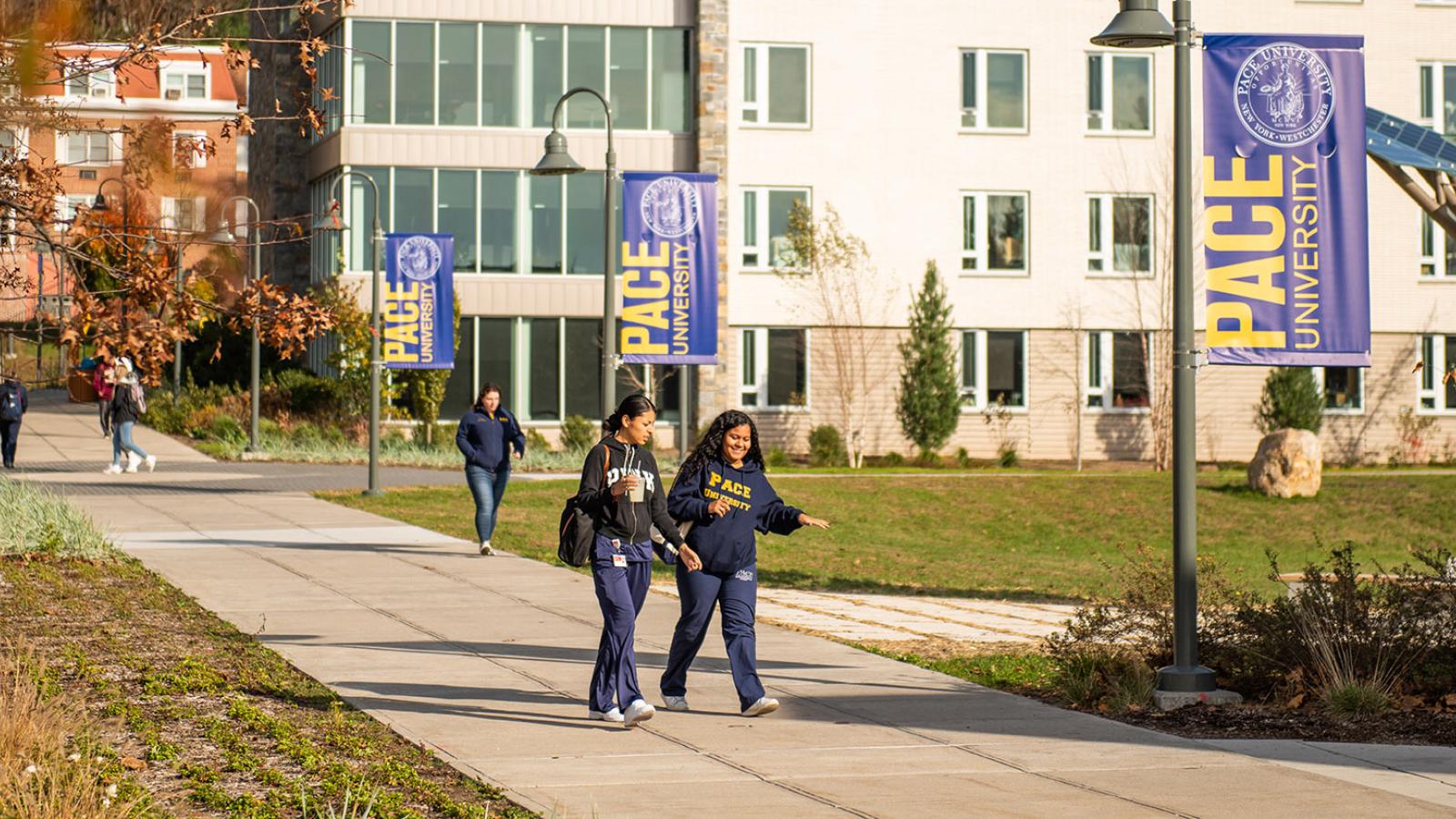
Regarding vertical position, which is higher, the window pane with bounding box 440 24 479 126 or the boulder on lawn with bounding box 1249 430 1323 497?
the window pane with bounding box 440 24 479 126

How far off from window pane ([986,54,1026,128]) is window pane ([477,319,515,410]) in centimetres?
1238

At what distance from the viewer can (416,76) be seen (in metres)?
43.5

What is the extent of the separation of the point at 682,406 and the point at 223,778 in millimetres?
32282

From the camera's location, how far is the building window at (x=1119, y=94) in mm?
45750

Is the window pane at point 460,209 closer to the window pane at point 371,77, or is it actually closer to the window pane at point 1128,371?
the window pane at point 371,77

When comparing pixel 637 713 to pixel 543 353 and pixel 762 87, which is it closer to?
pixel 543 353

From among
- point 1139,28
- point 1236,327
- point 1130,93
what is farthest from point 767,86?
point 1139,28

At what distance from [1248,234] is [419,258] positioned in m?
23.4

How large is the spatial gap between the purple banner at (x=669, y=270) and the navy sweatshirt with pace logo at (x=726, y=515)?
44.1 feet

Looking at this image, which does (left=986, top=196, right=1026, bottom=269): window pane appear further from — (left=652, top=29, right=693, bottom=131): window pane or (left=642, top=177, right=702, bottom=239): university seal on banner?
(left=642, top=177, right=702, bottom=239): university seal on banner

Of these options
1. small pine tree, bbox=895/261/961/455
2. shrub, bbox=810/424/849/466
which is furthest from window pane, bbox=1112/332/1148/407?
shrub, bbox=810/424/849/466

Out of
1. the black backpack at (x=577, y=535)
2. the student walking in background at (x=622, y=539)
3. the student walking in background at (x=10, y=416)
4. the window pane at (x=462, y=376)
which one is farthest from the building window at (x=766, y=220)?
the black backpack at (x=577, y=535)

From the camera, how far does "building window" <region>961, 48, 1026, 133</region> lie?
4516cm

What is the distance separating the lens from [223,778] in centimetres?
819
